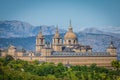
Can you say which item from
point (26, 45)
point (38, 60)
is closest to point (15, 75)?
point (38, 60)

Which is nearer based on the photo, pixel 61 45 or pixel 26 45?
pixel 61 45

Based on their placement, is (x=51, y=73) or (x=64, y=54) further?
(x=64, y=54)

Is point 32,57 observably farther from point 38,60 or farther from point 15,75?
point 15,75

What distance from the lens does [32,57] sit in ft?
350

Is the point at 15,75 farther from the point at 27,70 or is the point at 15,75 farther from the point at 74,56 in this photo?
the point at 74,56

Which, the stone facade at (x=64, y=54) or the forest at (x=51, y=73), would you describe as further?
the stone facade at (x=64, y=54)

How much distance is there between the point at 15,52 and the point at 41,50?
4.42 meters

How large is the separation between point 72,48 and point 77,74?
106 ft

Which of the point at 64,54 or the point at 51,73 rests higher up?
the point at 64,54

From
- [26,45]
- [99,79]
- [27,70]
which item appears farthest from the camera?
[26,45]

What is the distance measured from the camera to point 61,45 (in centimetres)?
10962

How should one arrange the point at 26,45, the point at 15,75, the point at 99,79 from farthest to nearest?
the point at 26,45, the point at 99,79, the point at 15,75

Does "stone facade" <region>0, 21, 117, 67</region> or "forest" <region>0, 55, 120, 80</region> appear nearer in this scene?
"forest" <region>0, 55, 120, 80</region>

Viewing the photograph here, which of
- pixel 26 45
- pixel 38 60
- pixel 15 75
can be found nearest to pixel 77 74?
pixel 15 75
